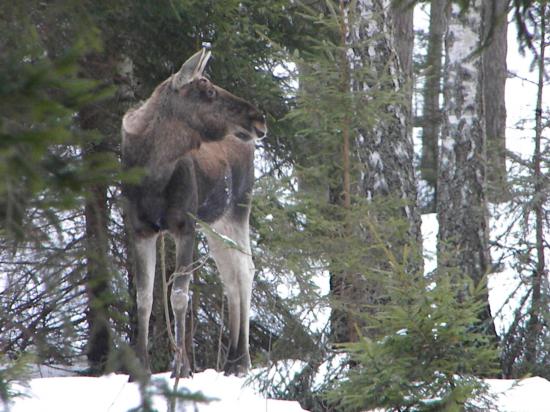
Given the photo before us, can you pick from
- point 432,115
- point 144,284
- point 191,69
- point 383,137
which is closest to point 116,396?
point 144,284

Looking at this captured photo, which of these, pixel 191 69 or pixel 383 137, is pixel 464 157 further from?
pixel 191 69

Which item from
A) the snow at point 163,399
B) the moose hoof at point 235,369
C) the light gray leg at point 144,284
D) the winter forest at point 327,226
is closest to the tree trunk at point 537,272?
the winter forest at point 327,226

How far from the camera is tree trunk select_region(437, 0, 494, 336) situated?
43.3 ft

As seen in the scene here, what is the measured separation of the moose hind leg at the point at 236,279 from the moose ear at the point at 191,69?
1.43 m

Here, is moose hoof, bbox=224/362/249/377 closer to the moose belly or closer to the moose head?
the moose belly

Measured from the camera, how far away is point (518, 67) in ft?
108

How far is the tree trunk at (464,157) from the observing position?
13188 millimetres

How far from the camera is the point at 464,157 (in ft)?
44.0

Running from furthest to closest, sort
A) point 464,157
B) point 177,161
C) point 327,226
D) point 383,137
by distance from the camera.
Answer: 1. point 464,157
2. point 383,137
3. point 327,226
4. point 177,161

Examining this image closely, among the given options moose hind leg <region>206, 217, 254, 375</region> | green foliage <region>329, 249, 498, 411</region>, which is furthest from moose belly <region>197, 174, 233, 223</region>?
green foliage <region>329, 249, 498, 411</region>

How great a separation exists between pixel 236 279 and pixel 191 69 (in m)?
2.15

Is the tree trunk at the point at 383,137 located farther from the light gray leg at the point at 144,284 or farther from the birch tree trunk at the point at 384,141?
the light gray leg at the point at 144,284

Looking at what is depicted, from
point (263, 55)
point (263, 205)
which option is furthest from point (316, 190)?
point (263, 55)

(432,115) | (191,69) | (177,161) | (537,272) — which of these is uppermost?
(432,115)
